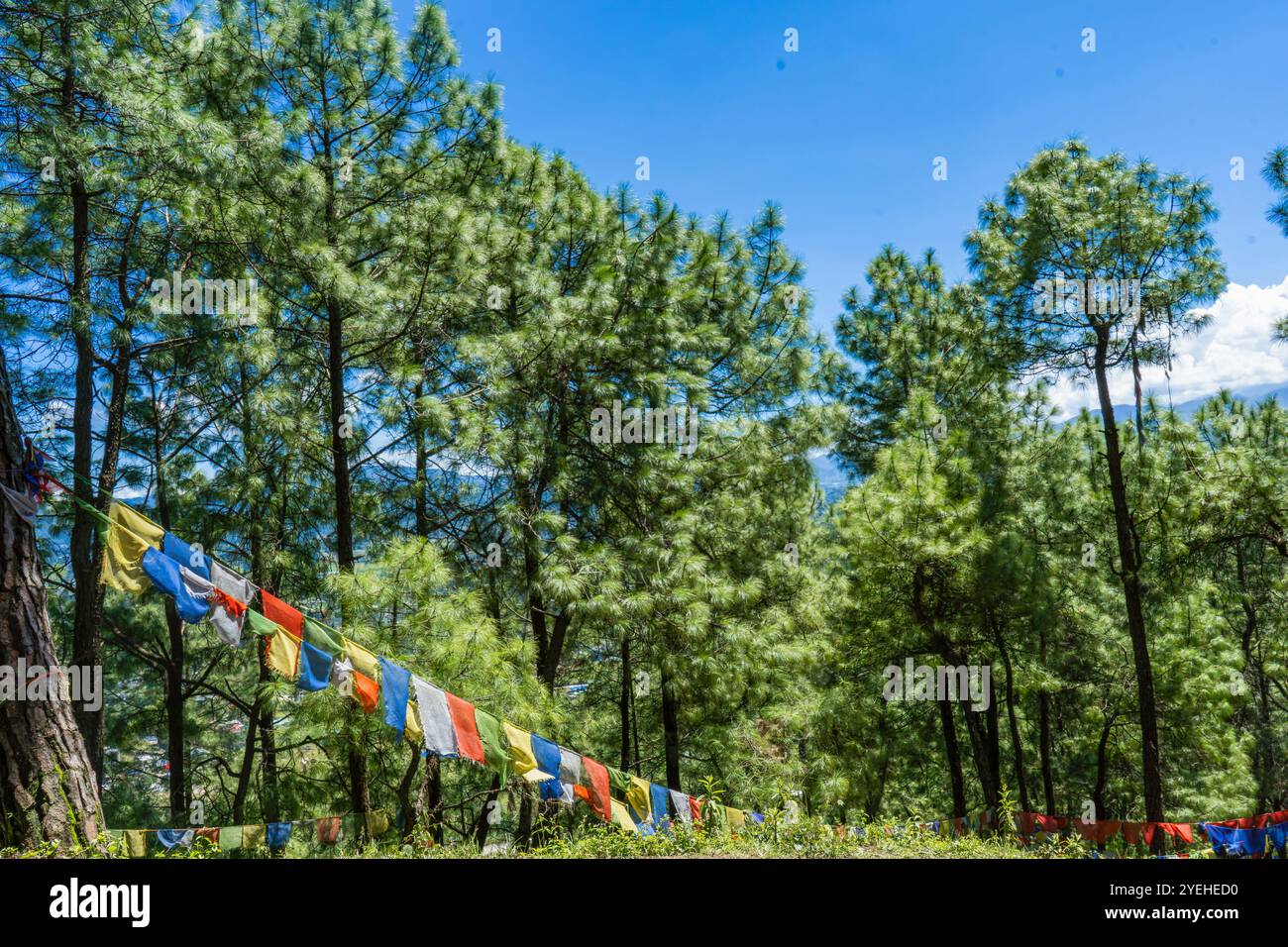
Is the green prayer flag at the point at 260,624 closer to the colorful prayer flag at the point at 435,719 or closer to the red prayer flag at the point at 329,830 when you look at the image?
the colorful prayer flag at the point at 435,719

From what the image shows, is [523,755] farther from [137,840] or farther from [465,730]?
[137,840]

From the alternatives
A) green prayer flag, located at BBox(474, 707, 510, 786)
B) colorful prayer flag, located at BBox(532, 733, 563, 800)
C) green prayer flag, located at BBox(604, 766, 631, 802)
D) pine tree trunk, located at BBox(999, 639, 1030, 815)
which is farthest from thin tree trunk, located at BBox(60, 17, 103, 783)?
pine tree trunk, located at BBox(999, 639, 1030, 815)

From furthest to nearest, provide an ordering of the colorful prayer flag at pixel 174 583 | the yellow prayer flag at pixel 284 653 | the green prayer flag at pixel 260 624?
the yellow prayer flag at pixel 284 653
the green prayer flag at pixel 260 624
the colorful prayer flag at pixel 174 583

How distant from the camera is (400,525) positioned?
13.3 metres

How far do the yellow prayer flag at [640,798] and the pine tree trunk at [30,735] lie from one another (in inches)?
224

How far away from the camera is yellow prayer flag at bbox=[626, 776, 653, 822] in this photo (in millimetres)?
9461

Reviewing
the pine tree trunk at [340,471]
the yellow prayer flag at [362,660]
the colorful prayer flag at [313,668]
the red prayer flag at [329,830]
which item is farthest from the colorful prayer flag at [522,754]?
the pine tree trunk at [340,471]

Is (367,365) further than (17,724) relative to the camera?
Yes

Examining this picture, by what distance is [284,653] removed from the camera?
6102 mm

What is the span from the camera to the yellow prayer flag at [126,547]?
17.8 feet

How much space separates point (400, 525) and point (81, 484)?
455cm

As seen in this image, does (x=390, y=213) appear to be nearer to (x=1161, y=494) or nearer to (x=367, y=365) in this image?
(x=367, y=365)

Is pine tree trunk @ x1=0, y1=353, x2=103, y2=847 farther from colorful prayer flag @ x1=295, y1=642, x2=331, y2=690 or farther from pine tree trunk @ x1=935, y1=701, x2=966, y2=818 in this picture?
pine tree trunk @ x1=935, y1=701, x2=966, y2=818
